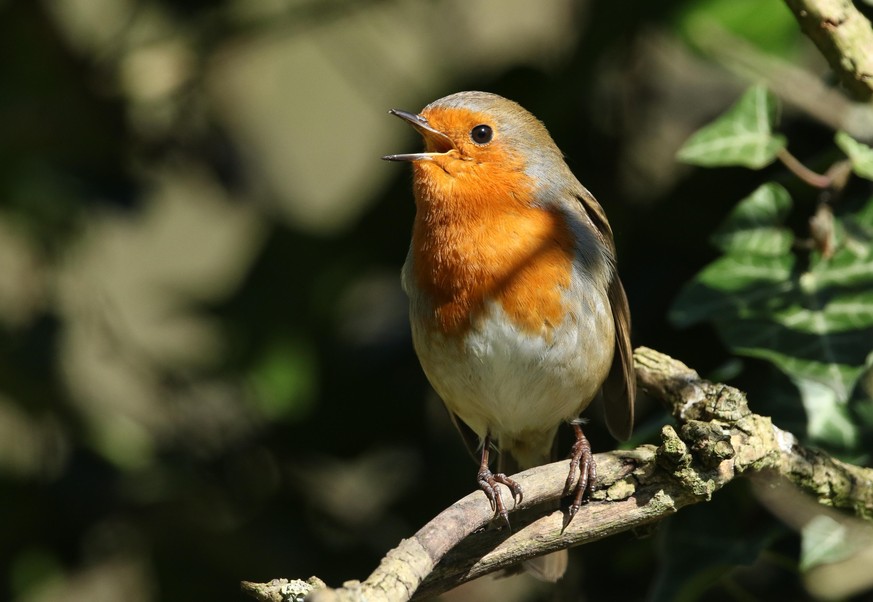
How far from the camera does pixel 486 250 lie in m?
3.29

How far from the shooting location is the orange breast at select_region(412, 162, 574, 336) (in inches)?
128

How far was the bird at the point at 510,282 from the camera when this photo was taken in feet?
10.7

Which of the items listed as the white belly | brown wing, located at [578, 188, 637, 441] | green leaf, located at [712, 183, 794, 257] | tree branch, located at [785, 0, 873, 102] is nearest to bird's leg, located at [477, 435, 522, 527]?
the white belly

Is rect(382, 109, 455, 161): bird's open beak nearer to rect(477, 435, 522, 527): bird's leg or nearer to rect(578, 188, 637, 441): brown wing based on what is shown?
rect(578, 188, 637, 441): brown wing

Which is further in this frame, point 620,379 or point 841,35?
point 620,379

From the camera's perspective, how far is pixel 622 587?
4184 mm

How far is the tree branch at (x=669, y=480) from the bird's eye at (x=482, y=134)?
1.08m

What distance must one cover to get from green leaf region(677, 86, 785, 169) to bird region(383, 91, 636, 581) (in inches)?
16.6

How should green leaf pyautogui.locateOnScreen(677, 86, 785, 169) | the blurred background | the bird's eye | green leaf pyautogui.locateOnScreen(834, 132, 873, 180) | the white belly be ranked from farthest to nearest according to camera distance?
the blurred background
the bird's eye
the white belly
green leaf pyautogui.locateOnScreen(677, 86, 785, 169)
green leaf pyautogui.locateOnScreen(834, 132, 873, 180)

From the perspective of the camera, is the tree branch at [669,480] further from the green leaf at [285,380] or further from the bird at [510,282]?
the green leaf at [285,380]

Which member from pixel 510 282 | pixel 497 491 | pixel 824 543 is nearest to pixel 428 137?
pixel 510 282

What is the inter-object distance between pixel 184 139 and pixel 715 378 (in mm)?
3072

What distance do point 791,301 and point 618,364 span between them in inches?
30.0

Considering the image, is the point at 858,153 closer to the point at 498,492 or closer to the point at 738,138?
the point at 738,138
